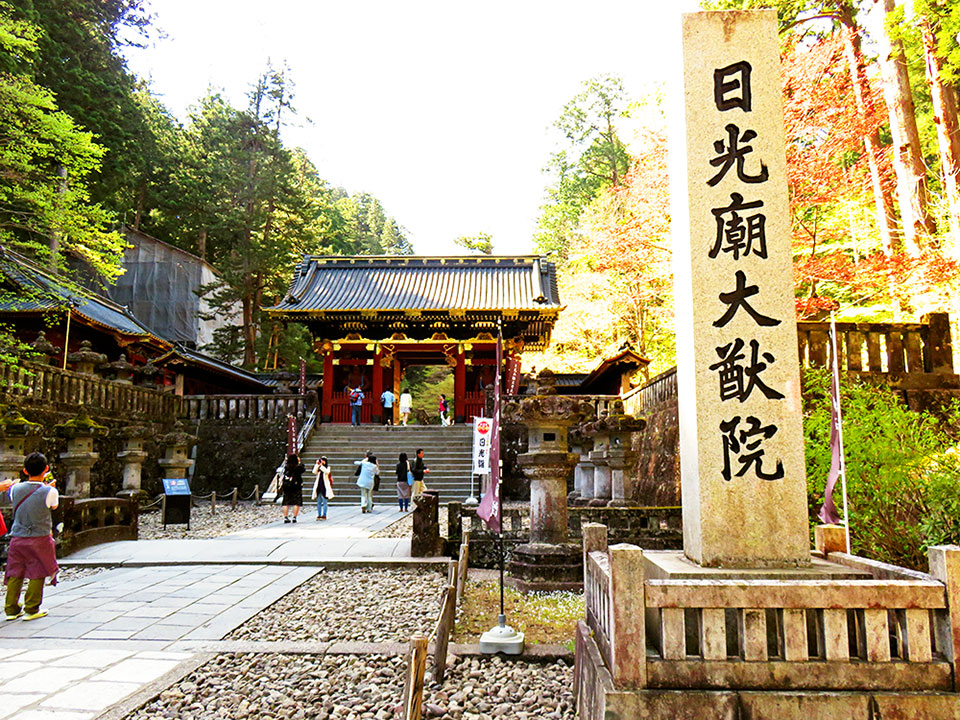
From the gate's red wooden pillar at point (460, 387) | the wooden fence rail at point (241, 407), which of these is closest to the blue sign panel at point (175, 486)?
the wooden fence rail at point (241, 407)

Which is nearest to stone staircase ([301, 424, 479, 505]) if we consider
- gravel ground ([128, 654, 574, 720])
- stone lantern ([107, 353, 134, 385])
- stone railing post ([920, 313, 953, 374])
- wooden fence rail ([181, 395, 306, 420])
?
wooden fence rail ([181, 395, 306, 420])

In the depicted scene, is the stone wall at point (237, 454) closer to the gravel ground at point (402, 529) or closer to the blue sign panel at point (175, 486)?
the blue sign panel at point (175, 486)

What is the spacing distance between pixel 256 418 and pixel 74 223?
855cm

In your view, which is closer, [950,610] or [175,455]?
[950,610]

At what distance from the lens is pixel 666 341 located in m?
20.1

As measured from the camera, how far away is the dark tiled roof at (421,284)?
21.0m

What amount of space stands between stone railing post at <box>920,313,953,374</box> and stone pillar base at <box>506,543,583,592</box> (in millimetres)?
5929

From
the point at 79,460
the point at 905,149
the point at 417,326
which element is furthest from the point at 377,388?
the point at 905,149

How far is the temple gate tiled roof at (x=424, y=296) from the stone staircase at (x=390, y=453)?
13.4ft

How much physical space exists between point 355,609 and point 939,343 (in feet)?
28.2

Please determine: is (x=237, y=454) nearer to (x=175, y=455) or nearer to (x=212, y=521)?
(x=175, y=455)

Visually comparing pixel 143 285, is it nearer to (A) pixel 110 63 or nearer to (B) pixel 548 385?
(A) pixel 110 63

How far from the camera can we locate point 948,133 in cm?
1001

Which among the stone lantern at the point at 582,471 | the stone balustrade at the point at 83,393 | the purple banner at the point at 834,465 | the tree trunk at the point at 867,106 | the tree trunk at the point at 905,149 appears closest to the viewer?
the purple banner at the point at 834,465
